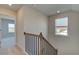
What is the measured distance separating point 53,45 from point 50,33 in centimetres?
25

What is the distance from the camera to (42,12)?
215 centimetres

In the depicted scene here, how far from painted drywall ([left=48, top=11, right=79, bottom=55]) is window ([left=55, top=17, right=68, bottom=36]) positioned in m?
0.07

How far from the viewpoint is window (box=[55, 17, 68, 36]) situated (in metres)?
2.13

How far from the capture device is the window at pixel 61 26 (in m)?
2.13

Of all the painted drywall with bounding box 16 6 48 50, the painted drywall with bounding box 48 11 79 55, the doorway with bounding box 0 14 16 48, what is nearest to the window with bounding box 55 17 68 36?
the painted drywall with bounding box 48 11 79 55

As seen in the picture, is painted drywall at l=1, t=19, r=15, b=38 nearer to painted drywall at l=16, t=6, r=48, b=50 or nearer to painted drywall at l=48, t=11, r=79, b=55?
painted drywall at l=16, t=6, r=48, b=50

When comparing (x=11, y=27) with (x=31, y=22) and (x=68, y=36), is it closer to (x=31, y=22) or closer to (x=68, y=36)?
(x=31, y=22)

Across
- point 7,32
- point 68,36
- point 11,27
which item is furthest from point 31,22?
point 68,36

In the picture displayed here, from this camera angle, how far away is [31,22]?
2.16 metres

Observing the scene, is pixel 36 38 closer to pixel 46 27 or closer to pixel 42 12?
pixel 46 27

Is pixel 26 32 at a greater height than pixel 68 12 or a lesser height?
lesser

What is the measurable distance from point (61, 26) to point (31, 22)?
0.60 metres

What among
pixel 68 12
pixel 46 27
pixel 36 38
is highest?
pixel 68 12
